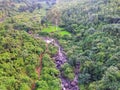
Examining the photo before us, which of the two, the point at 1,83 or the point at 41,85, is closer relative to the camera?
the point at 1,83

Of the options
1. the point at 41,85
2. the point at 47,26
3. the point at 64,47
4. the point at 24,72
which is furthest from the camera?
the point at 47,26

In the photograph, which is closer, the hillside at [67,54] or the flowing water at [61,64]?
the hillside at [67,54]

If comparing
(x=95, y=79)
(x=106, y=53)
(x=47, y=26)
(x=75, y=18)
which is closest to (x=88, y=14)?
(x=75, y=18)

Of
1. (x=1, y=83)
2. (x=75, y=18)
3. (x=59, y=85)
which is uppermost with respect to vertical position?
(x=75, y=18)

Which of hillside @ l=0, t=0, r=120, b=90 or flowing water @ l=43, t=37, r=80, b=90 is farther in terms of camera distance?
flowing water @ l=43, t=37, r=80, b=90

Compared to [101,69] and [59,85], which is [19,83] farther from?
[101,69]

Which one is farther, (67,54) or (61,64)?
(67,54)

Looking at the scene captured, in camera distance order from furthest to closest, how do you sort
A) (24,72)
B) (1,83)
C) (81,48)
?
(81,48), (24,72), (1,83)

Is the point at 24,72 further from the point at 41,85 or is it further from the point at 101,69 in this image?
the point at 101,69

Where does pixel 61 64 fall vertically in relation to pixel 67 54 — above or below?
below

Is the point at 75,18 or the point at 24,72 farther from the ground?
the point at 75,18
